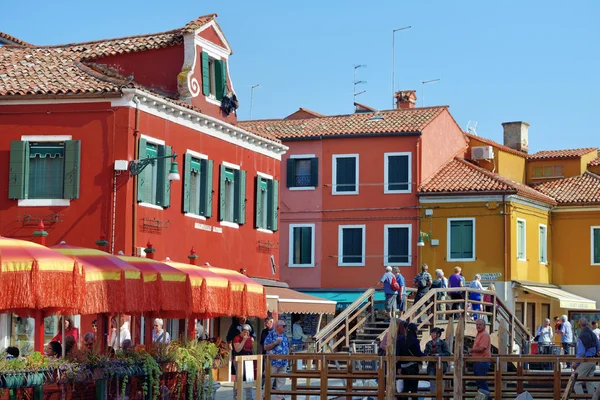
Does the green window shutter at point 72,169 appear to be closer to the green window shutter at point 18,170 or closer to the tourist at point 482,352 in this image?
the green window shutter at point 18,170

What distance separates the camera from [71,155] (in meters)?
27.4

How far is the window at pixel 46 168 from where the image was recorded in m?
27.2

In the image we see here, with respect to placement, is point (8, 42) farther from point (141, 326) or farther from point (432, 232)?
point (432, 232)

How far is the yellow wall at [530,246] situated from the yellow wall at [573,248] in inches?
12.3

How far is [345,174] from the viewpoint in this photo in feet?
144

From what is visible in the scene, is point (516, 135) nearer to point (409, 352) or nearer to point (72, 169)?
point (72, 169)

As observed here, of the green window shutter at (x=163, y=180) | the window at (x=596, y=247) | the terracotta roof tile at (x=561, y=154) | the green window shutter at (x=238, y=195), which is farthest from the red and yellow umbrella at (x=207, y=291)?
the terracotta roof tile at (x=561, y=154)

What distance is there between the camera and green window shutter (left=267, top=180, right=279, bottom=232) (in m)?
35.5

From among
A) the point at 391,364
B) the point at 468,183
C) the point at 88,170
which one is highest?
the point at 468,183

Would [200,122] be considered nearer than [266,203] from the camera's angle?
Yes

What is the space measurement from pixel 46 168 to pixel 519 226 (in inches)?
818

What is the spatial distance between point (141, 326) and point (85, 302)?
35.1 ft

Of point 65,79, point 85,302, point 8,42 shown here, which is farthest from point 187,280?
point 8,42

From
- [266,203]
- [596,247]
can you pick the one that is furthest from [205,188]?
[596,247]
